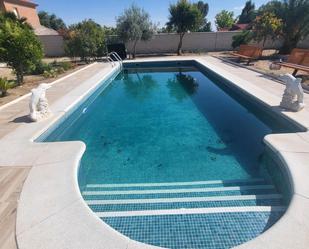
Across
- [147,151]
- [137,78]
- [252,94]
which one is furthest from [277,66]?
[147,151]

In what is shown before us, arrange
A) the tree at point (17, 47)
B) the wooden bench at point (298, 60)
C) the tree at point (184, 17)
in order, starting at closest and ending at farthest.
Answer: the tree at point (17, 47)
the wooden bench at point (298, 60)
the tree at point (184, 17)

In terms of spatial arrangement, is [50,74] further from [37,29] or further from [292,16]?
[37,29]

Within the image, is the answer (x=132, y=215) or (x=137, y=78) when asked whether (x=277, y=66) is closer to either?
(x=137, y=78)

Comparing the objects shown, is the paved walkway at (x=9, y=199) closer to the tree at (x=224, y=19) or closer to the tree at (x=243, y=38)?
the tree at (x=243, y=38)

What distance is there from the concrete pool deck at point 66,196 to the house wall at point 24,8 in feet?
85.4

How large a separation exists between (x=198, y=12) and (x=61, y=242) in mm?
18441

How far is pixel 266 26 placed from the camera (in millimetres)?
12539

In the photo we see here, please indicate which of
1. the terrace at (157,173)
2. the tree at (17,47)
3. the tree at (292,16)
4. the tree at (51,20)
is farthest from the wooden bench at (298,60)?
the tree at (51,20)

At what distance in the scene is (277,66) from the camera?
10.2 m

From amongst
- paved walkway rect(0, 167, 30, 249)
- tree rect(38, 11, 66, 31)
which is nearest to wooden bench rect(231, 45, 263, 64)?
paved walkway rect(0, 167, 30, 249)

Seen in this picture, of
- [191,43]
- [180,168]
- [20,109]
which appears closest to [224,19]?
[191,43]

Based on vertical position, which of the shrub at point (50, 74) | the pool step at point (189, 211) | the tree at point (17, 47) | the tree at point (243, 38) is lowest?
the pool step at point (189, 211)

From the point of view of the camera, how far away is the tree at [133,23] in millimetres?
16250

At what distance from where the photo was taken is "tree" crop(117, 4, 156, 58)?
53.3 feet
